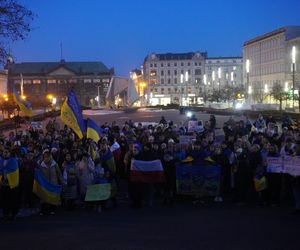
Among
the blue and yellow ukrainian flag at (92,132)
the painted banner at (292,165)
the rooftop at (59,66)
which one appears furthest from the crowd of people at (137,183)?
the rooftop at (59,66)

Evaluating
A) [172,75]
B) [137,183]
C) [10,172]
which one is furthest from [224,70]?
[10,172]

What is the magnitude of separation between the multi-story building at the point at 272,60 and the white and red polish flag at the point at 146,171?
85959 millimetres

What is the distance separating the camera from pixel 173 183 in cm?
1349

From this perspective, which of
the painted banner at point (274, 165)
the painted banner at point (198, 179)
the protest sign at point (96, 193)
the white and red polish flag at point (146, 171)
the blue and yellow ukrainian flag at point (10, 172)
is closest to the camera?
the blue and yellow ukrainian flag at point (10, 172)

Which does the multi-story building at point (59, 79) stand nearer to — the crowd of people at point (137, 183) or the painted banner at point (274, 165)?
the crowd of people at point (137, 183)

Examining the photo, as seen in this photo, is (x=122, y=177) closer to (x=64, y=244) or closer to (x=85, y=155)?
(x=85, y=155)

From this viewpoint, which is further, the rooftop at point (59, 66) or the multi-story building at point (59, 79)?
the rooftop at point (59, 66)

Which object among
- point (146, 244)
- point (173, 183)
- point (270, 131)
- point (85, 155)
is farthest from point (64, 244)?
point (270, 131)

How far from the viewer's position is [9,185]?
12.1 m

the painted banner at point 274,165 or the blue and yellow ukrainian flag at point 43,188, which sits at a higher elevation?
the painted banner at point 274,165

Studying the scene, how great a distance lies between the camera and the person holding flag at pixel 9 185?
12.1m

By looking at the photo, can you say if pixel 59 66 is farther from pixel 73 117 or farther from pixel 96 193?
pixel 96 193

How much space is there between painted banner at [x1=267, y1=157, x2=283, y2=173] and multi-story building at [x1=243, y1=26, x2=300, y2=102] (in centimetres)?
8571

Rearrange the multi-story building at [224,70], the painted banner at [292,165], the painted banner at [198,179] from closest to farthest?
the painted banner at [292,165] → the painted banner at [198,179] → the multi-story building at [224,70]
